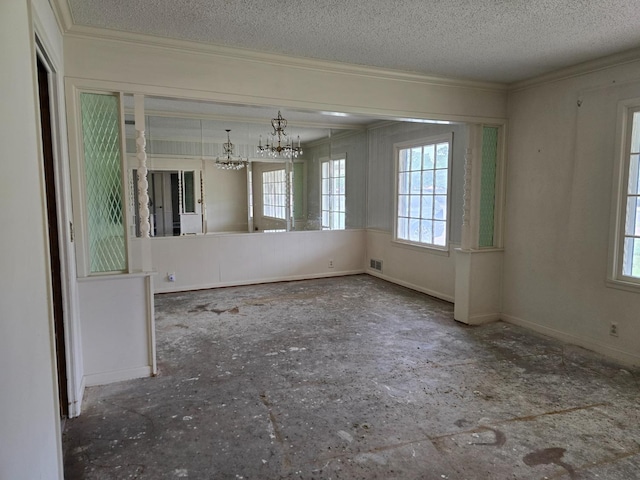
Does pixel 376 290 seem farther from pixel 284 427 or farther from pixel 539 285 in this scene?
pixel 284 427

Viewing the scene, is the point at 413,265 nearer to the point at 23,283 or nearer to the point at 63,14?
the point at 63,14

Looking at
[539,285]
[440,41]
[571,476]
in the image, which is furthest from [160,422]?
[539,285]

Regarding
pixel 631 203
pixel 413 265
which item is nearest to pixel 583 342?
pixel 631 203

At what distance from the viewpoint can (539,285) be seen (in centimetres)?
420

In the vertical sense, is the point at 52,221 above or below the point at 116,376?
above

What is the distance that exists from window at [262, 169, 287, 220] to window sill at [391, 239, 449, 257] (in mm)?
1914

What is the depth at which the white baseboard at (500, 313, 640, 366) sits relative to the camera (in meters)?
3.42

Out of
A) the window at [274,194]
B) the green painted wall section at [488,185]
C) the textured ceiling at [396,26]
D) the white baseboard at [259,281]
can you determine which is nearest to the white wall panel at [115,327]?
the textured ceiling at [396,26]

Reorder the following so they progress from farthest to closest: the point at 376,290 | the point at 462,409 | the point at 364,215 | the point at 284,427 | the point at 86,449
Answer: the point at 364,215, the point at 376,290, the point at 462,409, the point at 284,427, the point at 86,449

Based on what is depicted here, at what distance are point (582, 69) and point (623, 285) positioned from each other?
1.95m

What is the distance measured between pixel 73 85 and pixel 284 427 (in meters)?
2.73

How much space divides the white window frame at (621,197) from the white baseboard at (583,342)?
1.84 ft

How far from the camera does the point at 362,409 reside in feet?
8.96

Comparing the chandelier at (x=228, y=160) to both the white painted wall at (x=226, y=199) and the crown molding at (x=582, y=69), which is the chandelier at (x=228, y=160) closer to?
the white painted wall at (x=226, y=199)
